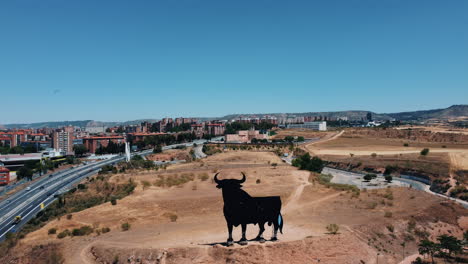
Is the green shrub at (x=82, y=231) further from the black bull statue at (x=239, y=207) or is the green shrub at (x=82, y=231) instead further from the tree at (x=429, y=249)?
the tree at (x=429, y=249)

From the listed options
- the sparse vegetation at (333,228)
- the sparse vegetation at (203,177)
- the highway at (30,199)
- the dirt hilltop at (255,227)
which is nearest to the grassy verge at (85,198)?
→ the dirt hilltop at (255,227)

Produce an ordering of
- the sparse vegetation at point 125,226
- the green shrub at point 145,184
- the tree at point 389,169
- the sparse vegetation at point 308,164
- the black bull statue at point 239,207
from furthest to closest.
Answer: the tree at point 389,169, the sparse vegetation at point 308,164, the green shrub at point 145,184, the sparse vegetation at point 125,226, the black bull statue at point 239,207

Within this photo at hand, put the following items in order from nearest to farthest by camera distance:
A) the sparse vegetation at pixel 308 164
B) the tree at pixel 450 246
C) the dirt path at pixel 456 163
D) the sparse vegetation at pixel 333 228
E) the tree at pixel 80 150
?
1. the sparse vegetation at pixel 333 228
2. the tree at pixel 450 246
3. the dirt path at pixel 456 163
4. the sparse vegetation at pixel 308 164
5. the tree at pixel 80 150

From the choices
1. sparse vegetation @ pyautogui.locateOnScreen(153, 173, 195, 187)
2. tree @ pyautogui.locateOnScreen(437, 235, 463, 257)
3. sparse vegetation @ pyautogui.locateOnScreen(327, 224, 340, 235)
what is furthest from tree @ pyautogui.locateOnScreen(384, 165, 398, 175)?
sparse vegetation @ pyautogui.locateOnScreen(327, 224, 340, 235)

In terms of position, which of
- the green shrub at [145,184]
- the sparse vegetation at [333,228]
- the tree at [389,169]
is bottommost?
the tree at [389,169]

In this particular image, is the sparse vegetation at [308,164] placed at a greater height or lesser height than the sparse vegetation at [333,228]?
greater

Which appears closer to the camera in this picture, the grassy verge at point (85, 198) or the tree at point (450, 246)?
the tree at point (450, 246)

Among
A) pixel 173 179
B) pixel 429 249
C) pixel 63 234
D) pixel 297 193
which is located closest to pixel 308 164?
pixel 297 193

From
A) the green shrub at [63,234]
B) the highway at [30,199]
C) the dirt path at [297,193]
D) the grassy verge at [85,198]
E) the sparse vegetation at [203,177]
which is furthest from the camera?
the sparse vegetation at [203,177]

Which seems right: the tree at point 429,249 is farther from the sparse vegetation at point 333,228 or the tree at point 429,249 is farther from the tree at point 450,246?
the sparse vegetation at point 333,228

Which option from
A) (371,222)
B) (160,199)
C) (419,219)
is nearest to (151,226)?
(160,199)

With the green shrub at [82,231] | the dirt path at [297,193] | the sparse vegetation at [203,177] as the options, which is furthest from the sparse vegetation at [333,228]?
the sparse vegetation at [203,177]

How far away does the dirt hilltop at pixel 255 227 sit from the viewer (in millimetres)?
22359

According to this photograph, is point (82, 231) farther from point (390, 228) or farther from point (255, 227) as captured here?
point (390, 228)
